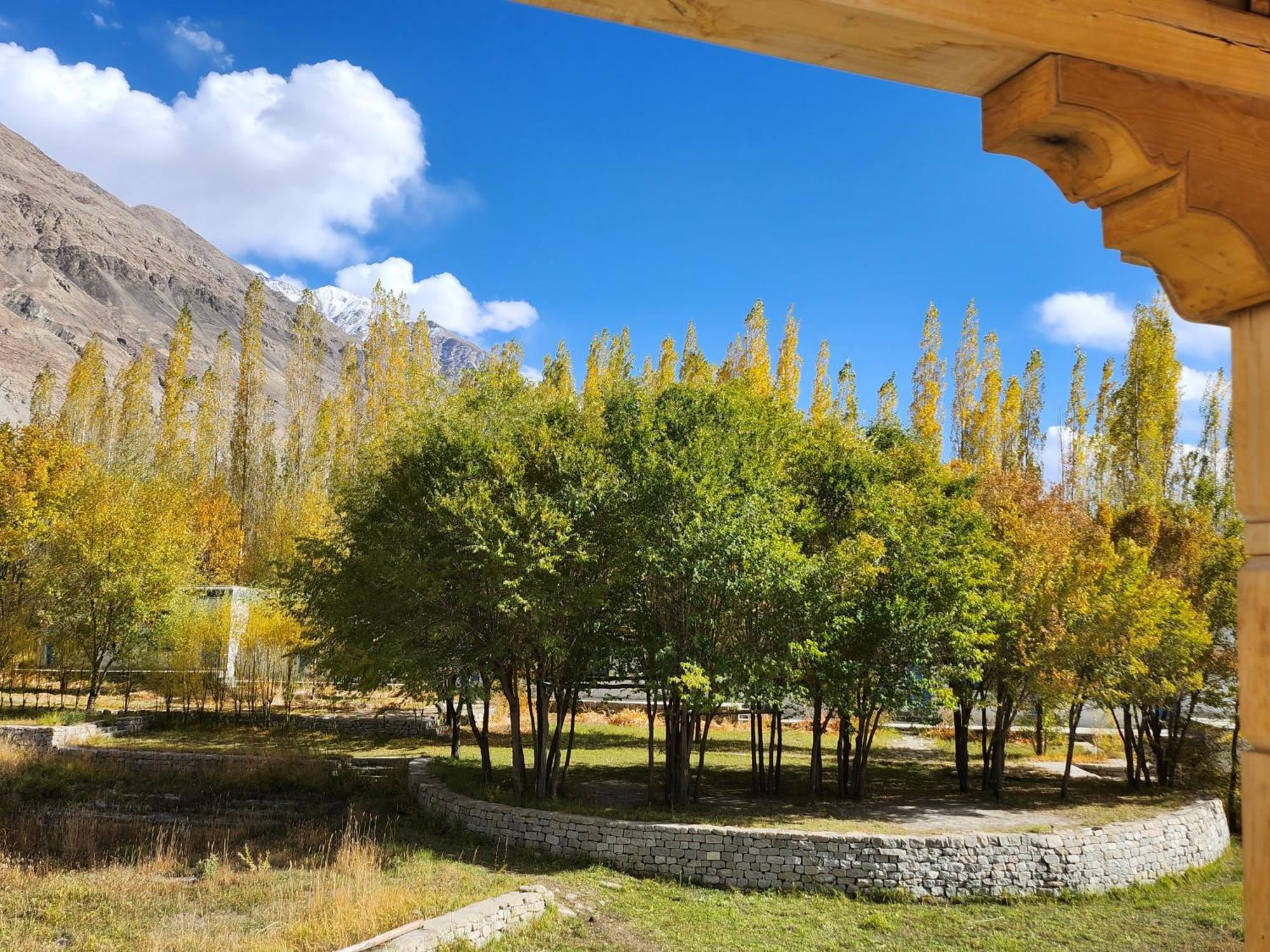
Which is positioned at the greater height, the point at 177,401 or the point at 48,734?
the point at 177,401

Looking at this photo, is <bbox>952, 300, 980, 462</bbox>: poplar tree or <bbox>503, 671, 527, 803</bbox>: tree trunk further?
<bbox>952, 300, 980, 462</bbox>: poplar tree

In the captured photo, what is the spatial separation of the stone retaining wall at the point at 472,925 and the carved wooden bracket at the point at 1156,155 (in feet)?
25.9

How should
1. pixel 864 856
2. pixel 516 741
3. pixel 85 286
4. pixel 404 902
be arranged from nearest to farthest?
1. pixel 404 902
2. pixel 864 856
3. pixel 516 741
4. pixel 85 286

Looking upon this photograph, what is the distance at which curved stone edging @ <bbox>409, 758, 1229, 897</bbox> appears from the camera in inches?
440

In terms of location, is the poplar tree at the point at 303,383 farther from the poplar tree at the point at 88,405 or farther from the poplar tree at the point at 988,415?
the poplar tree at the point at 988,415

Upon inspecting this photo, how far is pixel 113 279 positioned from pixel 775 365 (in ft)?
419

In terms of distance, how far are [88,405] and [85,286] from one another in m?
99.9

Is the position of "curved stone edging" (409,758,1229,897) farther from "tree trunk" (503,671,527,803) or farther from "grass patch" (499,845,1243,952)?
"tree trunk" (503,671,527,803)

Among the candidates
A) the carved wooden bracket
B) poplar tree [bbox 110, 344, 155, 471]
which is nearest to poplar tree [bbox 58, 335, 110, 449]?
poplar tree [bbox 110, 344, 155, 471]

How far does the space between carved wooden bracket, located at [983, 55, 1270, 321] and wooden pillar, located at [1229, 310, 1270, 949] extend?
144 millimetres

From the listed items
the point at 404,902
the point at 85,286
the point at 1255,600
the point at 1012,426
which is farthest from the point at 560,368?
the point at 85,286

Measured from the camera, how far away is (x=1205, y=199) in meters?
2.04

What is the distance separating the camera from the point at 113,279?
132 metres

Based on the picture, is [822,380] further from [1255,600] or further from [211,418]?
[1255,600]
